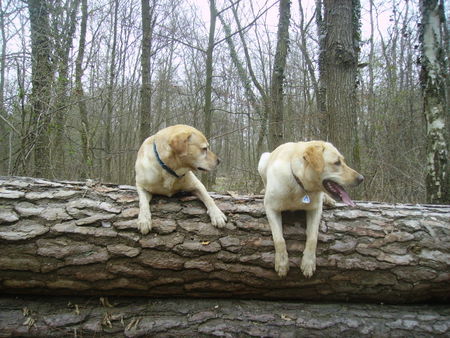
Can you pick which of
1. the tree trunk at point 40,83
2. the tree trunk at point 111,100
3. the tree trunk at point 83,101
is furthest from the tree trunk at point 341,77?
the tree trunk at point 111,100

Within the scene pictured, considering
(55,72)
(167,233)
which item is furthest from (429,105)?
(55,72)

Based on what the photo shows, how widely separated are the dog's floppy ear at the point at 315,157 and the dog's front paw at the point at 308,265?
32.8 inches

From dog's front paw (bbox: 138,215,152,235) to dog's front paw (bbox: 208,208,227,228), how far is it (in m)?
0.62

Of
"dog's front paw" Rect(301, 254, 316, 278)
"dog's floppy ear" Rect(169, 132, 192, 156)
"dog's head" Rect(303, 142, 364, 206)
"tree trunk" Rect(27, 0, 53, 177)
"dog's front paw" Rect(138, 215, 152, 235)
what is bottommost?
"dog's front paw" Rect(301, 254, 316, 278)

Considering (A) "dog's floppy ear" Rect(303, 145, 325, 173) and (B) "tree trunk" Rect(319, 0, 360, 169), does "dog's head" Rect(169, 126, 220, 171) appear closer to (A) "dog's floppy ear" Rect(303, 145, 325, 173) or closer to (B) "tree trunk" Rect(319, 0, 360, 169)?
(A) "dog's floppy ear" Rect(303, 145, 325, 173)

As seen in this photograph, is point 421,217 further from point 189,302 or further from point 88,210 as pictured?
point 88,210

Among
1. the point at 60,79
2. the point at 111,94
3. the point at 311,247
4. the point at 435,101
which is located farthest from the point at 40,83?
the point at 435,101

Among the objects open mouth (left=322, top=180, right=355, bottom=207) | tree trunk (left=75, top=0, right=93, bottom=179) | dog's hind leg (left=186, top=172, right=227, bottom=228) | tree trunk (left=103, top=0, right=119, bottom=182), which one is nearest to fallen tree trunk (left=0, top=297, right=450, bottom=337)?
dog's hind leg (left=186, top=172, right=227, bottom=228)

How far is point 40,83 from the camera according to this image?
20.7 feet

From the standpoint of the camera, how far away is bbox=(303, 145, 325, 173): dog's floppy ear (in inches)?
107

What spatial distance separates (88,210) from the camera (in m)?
3.03

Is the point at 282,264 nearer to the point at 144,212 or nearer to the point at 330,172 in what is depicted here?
the point at 330,172

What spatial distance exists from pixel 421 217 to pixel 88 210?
3555 mm

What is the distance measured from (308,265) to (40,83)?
21.1 feet
